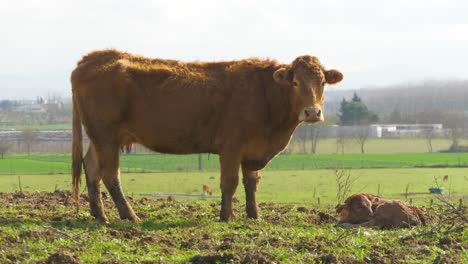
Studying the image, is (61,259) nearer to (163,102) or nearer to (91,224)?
(91,224)

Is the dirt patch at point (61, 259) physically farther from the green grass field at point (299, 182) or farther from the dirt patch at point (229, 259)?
the green grass field at point (299, 182)

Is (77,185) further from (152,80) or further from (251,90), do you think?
(251,90)

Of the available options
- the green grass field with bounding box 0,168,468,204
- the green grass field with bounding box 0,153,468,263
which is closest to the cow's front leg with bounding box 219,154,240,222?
the green grass field with bounding box 0,153,468,263

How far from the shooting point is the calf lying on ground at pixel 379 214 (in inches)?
495

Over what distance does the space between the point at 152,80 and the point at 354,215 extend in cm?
389

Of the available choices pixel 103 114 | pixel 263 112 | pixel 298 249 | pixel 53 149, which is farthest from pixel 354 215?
pixel 53 149

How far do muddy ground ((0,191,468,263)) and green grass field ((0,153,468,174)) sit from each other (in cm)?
4550

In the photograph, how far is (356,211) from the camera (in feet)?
42.1

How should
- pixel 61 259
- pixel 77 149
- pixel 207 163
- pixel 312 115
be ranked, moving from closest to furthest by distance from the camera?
pixel 61 259
pixel 312 115
pixel 77 149
pixel 207 163

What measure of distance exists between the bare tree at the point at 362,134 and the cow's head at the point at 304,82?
80305 millimetres

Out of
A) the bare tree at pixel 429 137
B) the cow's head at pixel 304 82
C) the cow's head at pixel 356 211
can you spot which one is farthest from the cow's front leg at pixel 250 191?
the bare tree at pixel 429 137

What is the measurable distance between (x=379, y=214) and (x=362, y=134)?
302 feet

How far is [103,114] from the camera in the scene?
13.1 metres

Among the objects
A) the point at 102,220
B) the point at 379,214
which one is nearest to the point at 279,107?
the point at 379,214
